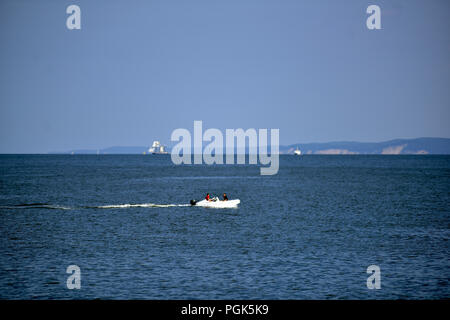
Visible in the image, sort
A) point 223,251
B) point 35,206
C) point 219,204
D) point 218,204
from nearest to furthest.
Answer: point 223,251
point 219,204
point 218,204
point 35,206

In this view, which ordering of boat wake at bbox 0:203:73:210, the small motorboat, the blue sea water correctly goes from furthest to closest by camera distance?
1. boat wake at bbox 0:203:73:210
2. the small motorboat
3. the blue sea water

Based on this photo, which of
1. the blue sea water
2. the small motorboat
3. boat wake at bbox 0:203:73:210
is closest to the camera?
the blue sea water

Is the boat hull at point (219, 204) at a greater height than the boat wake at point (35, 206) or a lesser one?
greater

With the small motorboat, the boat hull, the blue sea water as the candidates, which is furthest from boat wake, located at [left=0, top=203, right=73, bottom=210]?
the boat hull

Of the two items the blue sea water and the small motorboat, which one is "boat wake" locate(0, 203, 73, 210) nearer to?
the blue sea water

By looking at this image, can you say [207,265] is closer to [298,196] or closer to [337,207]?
[337,207]

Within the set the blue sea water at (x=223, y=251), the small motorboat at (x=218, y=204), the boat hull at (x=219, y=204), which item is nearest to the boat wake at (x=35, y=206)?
the blue sea water at (x=223, y=251)

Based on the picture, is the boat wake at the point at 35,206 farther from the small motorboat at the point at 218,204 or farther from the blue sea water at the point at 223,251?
the small motorboat at the point at 218,204

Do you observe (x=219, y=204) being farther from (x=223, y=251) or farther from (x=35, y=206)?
(x=223, y=251)

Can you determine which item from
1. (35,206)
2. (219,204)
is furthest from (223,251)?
(35,206)

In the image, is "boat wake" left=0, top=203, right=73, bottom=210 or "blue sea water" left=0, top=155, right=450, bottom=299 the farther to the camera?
"boat wake" left=0, top=203, right=73, bottom=210

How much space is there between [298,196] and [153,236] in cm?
5439

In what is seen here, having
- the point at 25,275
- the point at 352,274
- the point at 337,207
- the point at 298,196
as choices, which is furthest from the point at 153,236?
the point at 298,196
